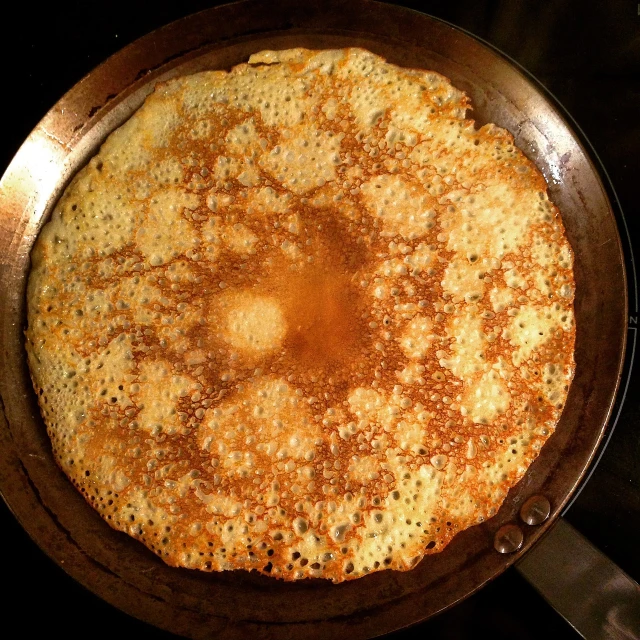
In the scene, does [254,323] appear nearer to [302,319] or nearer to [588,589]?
[302,319]

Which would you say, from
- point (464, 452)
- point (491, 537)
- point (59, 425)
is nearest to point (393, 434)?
point (464, 452)

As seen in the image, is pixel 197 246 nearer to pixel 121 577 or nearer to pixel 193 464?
pixel 193 464

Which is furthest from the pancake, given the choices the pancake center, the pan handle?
the pan handle

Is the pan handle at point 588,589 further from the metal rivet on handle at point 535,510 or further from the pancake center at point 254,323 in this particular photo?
the pancake center at point 254,323

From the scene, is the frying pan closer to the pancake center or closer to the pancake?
the pancake

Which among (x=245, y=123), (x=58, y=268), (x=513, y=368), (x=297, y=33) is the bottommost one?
(x=513, y=368)

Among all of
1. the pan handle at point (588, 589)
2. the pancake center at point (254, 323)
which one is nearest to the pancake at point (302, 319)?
the pancake center at point (254, 323)

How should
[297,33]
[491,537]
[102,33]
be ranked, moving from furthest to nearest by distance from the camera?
1. [102,33]
2. [297,33]
3. [491,537]
